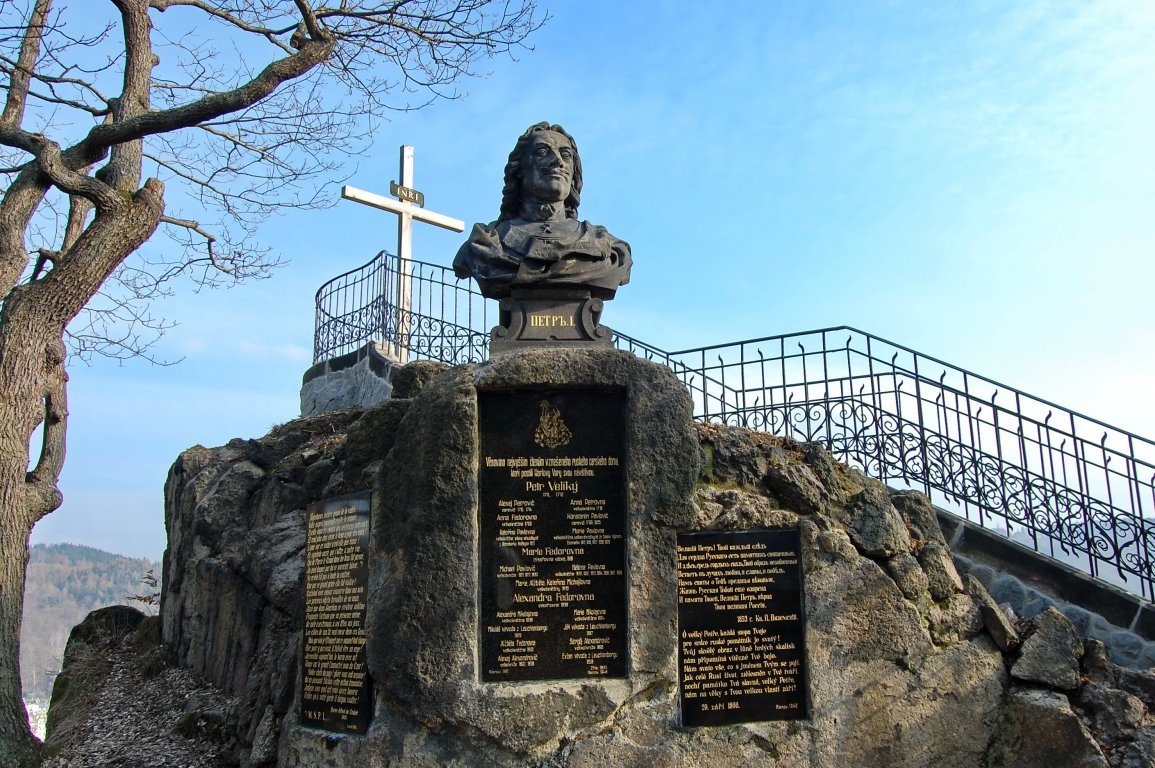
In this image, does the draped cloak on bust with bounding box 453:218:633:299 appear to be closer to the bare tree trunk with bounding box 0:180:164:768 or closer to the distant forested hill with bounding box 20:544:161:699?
the bare tree trunk with bounding box 0:180:164:768

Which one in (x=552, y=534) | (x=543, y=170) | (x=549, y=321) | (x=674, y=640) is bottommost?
(x=674, y=640)

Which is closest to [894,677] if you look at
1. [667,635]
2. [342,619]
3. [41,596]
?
[667,635]

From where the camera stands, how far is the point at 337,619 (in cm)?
541

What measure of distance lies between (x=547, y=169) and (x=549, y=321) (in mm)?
1185

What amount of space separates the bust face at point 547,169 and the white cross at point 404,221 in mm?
6314

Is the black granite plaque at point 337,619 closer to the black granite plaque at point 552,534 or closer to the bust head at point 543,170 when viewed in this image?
the black granite plaque at point 552,534

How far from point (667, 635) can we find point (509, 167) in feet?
11.7

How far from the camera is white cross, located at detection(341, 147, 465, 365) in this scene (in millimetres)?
12883

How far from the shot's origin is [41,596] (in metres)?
53.4

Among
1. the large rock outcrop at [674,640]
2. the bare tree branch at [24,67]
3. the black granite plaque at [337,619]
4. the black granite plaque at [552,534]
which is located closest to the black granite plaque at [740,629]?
the large rock outcrop at [674,640]

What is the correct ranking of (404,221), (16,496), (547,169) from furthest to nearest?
(404,221), (16,496), (547,169)

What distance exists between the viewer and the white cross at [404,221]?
1288 centimetres

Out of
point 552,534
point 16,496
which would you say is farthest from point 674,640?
point 16,496

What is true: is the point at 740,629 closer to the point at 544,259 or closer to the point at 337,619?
the point at 337,619
